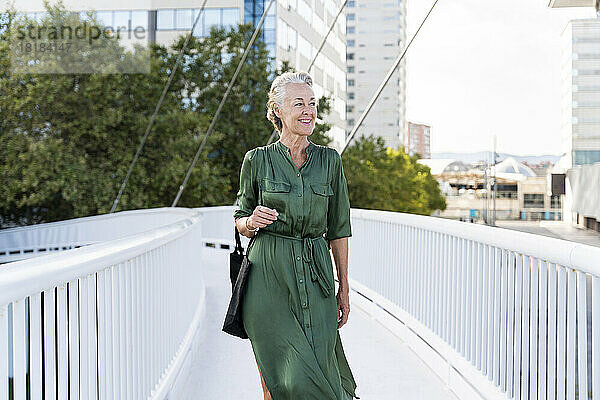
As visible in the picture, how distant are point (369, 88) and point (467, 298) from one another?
68.8m

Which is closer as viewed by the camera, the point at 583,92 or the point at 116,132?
the point at 583,92

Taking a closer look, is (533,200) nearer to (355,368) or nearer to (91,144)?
(355,368)

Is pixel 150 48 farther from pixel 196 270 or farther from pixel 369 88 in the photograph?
pixel 369 88

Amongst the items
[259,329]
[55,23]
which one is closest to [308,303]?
[259,329]

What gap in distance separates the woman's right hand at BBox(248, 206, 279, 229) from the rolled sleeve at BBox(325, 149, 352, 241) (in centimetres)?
27

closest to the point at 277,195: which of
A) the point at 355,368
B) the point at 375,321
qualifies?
the point at 355,368

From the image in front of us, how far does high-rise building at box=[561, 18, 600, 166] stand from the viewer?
53.0 feet

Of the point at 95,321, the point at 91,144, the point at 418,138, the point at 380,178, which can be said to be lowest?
the point at 95,321

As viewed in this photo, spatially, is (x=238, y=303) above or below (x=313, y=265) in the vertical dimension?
below

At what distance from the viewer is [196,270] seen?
6.04 metres

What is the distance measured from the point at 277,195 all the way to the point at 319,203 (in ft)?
0.48

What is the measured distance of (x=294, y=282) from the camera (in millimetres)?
2492

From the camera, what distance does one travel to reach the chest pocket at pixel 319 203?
2516 millimetres

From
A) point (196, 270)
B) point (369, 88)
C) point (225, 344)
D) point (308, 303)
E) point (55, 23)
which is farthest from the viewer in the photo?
A: point (369, 88)
